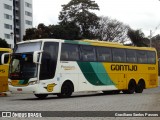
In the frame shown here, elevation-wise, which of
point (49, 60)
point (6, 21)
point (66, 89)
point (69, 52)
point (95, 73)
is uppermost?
point (6, 21)

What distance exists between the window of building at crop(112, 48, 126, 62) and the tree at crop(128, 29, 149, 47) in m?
65.9

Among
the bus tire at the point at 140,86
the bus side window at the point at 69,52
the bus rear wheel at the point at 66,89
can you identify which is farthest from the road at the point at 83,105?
the bus tire at the point at 140,86

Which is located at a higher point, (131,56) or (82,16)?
(82,16)

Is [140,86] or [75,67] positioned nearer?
[75,67]

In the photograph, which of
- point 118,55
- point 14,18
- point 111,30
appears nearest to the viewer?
point 118,55

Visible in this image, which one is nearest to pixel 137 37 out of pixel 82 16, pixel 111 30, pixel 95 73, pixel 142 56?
pixel 111 30

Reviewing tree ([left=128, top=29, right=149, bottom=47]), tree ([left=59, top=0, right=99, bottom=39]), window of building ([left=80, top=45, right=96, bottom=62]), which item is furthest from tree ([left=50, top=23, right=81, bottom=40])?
window of building ([left=80, top=45, right=96, bottom=62])

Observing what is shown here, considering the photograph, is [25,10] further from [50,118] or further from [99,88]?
[50,118]

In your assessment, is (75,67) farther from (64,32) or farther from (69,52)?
(64,32)

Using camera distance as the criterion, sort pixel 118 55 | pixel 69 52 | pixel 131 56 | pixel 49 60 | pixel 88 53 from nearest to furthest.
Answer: pixel 49 60 → pixel 69 52 → pixel 88 53 → pixel 118 55 → pixel 131 56

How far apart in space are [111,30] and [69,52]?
245 ft

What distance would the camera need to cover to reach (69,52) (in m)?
26.0

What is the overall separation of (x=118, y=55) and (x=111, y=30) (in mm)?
70117

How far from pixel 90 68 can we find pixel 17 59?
5.04 meters
